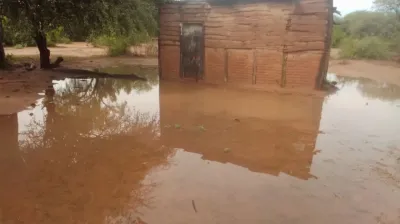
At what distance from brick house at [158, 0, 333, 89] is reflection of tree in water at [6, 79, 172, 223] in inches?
186

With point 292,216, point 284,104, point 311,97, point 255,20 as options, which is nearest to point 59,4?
point 255,20

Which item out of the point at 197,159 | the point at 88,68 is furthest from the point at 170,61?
the point at 197,159

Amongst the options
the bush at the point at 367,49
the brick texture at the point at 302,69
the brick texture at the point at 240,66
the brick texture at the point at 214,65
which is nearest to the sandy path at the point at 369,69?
the bush at the point at 367,49

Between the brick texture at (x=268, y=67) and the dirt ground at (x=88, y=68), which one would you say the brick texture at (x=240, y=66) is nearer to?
the brick texture at (x=268, y=67)

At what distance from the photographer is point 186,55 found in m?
12.7

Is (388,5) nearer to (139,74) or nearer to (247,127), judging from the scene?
(139,74)

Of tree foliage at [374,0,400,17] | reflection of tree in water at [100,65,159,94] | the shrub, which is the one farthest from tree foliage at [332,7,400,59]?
the shrub

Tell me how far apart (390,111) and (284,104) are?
280 cm

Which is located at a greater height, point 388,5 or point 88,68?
point 388,5

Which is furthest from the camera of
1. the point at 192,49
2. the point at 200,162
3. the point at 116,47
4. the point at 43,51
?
the point at 116,47

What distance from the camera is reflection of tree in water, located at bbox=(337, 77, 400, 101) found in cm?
1073

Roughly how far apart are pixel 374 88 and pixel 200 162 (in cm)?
992

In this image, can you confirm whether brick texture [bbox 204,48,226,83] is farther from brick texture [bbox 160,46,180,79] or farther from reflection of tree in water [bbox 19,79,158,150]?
reflection of tree in water [bbox 19,79,158,150]

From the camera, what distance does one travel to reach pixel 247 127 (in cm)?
705
